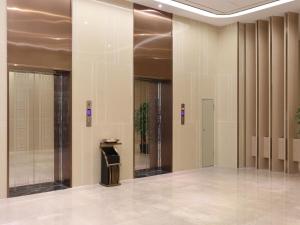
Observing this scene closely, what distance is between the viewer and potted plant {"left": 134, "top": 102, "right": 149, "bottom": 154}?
32.2 ft

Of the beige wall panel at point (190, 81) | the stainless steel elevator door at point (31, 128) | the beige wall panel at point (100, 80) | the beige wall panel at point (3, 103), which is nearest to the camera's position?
the beige wall panel at point (3, 103)

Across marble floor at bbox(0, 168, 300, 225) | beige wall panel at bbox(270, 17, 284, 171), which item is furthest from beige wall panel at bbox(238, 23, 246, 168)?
marble floor at bbox(0, 168, 300, 225)

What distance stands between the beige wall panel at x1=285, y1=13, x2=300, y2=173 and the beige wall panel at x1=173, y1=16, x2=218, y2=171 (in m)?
2.65

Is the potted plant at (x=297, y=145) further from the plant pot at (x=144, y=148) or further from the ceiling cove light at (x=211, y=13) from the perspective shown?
the plant pot at (x=144, y=148)

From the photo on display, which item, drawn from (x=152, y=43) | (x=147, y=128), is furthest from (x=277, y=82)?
(x=147, y=128)

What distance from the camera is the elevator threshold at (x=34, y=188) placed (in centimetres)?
754

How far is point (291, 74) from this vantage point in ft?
32.9

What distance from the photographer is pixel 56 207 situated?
21.6 ft

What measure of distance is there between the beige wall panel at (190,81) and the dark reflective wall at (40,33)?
378 cm

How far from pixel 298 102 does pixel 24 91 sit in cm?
804

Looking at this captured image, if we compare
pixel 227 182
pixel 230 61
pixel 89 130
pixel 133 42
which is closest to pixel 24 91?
pixel 89 130

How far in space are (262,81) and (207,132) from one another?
253cm

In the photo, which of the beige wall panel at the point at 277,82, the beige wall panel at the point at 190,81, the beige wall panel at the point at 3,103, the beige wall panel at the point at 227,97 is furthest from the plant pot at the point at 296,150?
the beige wall panel at the point at 3,103

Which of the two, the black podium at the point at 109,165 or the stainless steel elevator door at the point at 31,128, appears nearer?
the stainless steel elevator door at the point at 31,128
